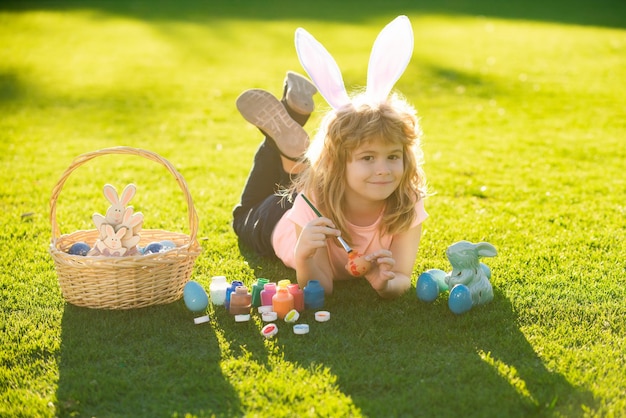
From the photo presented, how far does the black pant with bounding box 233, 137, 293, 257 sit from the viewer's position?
3.44 meters

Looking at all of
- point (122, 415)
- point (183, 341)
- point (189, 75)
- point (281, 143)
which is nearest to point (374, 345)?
point (183, 341)

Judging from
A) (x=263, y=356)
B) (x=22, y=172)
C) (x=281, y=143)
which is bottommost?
(x=22, y=172)

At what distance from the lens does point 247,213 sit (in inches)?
A: 143

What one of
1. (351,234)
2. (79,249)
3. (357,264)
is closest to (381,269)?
(357,264)

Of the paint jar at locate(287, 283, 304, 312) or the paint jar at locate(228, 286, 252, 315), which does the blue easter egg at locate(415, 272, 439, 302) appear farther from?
the paint jar at locate(228, 286, 252, 315)

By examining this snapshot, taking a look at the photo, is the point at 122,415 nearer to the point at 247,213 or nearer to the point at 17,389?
the point at 17,389

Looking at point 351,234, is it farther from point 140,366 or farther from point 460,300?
point 140,366

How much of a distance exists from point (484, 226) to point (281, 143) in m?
1.13

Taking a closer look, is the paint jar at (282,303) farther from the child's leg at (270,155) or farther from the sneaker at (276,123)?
the sneaker at (276,123)

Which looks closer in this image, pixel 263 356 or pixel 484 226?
pixel 263 356

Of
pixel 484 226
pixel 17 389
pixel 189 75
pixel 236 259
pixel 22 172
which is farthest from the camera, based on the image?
pixel 189 75

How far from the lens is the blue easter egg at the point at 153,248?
3043mm

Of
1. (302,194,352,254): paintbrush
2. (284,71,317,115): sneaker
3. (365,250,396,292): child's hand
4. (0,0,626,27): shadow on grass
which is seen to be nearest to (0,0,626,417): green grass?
(365,250,396,292): child's hand

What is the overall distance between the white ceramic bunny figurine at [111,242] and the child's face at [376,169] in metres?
0.91
